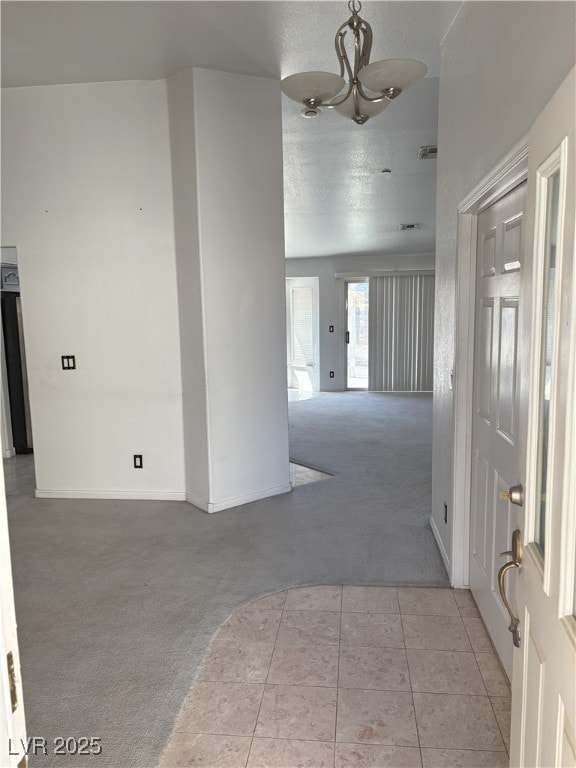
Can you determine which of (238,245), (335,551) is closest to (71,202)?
(238,245)

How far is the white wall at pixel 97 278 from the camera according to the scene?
12.2ft

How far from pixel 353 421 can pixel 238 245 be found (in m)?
4.01

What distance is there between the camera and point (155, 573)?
2.92 m

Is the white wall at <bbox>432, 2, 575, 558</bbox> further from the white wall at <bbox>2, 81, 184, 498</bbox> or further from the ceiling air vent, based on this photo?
the white wall at <bbox>2, 81, 184, 498</bbox>

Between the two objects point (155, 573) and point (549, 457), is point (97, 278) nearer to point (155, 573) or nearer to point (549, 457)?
point (155, 573)

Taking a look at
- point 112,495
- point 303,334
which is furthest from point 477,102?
point 303,334

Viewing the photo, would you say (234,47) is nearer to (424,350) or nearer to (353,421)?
(353,421)

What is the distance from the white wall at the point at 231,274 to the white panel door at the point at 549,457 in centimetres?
265

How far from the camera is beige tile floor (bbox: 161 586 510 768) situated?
170cm

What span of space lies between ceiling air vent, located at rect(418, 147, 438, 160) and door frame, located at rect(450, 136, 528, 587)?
2.24 m

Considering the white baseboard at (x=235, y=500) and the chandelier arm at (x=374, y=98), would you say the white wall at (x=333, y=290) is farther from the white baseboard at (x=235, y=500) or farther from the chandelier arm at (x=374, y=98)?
the chandelier arm at (x=374, y=98)

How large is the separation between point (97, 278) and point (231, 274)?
3.28ft

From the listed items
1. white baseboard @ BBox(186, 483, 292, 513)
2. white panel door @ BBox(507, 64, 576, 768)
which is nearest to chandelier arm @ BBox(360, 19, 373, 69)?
white panel door @ BBox(507, 64, 576, 768)

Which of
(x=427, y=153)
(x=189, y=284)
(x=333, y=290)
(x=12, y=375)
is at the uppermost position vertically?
(x=427, y=153)
